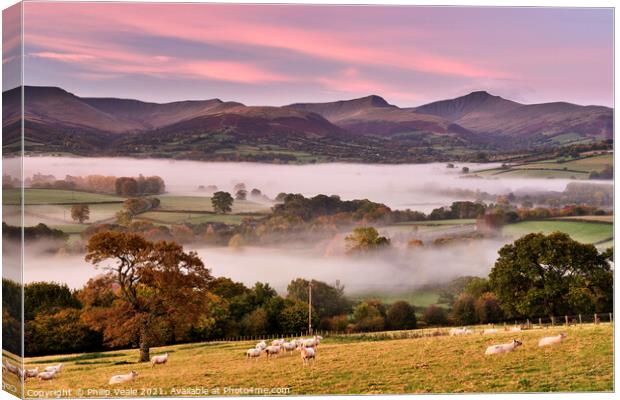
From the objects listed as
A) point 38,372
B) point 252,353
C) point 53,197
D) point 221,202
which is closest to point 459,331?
point 252,353

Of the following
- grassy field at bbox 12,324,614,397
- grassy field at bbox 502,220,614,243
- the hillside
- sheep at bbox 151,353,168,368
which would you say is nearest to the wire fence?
grassy field at bbox 12,324,614,397

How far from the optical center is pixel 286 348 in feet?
60.8

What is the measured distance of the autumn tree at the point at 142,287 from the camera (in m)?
18.2

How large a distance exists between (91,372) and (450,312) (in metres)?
5.93

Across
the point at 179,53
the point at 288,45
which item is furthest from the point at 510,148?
the point at 179,53

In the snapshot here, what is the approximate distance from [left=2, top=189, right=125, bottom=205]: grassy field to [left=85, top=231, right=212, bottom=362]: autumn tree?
0.57 metres

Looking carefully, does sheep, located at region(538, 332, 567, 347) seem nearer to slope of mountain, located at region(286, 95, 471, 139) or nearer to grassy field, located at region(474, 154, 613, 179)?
grassy field, located at region(474, 154, 613, 179)

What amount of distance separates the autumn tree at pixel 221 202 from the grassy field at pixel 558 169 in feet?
14.1

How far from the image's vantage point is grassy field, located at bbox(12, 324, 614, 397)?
1797cm

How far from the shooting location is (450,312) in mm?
19031

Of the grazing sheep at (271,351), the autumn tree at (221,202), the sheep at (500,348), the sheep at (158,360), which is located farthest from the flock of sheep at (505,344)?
the sheep at (158,360)

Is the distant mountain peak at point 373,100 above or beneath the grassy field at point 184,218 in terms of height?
above

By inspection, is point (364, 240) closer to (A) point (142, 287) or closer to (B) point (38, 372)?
(A) point (142, 287)

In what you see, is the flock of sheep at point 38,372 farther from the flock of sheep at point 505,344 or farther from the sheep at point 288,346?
the flock of sheep at point 505,344
